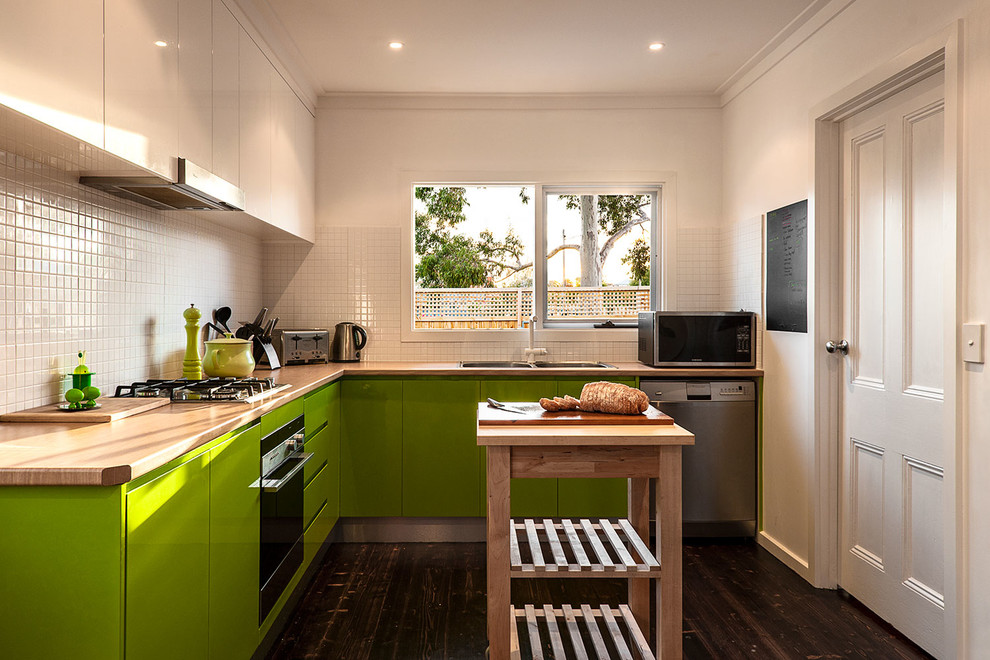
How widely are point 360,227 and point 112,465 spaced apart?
116 inches

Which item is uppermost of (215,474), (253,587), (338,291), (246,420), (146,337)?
(338,291)

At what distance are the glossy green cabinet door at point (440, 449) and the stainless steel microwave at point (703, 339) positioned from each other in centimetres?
107

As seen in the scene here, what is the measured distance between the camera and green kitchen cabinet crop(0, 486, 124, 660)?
4.13 feet

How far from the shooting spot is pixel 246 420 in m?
1.96

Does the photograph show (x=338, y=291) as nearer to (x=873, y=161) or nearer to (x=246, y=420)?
(x=246, y=420)

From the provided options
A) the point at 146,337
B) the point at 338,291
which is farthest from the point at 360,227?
the point at 146,337

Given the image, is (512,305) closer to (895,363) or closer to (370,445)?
(370,445)

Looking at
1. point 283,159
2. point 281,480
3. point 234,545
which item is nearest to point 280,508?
point 281,480

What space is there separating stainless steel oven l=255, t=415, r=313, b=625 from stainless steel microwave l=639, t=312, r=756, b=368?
1973mm

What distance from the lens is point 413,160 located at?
407 centimetres

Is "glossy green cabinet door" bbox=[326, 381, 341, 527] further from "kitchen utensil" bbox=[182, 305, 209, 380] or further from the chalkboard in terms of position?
the chalkboard

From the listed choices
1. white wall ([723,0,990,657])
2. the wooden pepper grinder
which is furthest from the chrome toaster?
white wall ([723,0,990,657])

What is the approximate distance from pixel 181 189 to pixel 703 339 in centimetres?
265

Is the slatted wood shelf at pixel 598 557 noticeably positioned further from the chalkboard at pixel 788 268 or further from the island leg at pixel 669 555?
the chalkboard at pixel 788 268
